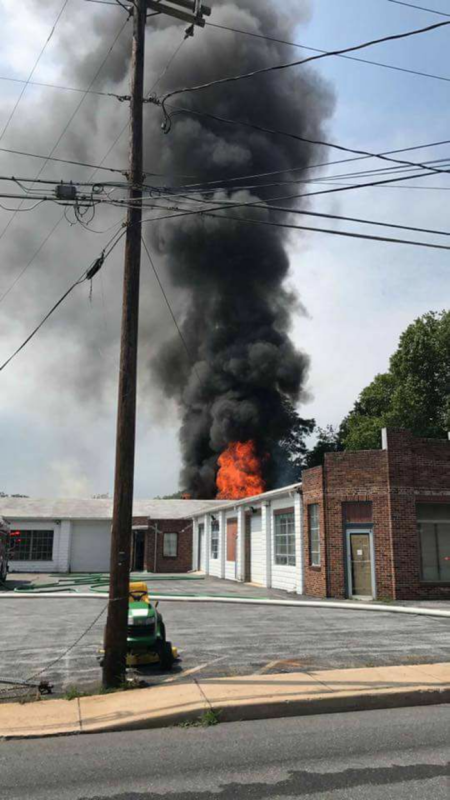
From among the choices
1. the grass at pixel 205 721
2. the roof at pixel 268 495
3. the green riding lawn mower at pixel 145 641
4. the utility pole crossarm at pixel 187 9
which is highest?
the utility pole crossarm at pixel 187 9

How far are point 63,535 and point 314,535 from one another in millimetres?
21661

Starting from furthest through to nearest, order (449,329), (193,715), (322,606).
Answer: (449,329), (322,606), (193,715)

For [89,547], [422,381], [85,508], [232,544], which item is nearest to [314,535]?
[232,544]

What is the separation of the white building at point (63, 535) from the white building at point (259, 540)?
4596mm

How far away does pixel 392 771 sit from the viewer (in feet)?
18.2

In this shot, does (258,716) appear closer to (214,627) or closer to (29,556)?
(214,627)

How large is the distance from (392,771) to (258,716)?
2.24 m

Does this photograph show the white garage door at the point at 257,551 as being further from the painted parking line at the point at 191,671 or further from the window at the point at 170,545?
the painted parking line at the point at 191,671

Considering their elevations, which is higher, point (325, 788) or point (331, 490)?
point (331, 490)

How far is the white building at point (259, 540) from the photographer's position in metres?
23.0

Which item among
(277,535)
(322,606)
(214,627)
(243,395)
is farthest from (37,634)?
(243,395)

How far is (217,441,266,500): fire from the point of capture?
4862 cm

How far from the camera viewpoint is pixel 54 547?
3844 centimetres

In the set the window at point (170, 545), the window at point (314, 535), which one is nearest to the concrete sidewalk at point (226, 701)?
the window at point (314, 535)
